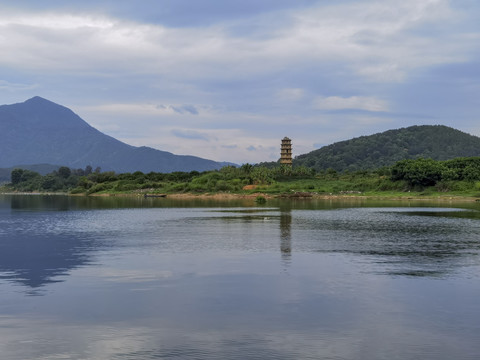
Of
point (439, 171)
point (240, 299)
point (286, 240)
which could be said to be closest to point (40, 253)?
point (286, 240)

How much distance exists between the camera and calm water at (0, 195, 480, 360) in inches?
773

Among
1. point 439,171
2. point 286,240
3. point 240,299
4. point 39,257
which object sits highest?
point 439,171

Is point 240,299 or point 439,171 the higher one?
point 439,171

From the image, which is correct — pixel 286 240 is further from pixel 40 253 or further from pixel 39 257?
pixel 39 257

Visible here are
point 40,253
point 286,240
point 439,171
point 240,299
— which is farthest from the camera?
point 439,171

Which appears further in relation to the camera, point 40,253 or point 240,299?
point 40,253

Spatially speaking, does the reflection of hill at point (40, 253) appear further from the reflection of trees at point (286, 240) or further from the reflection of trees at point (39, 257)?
the reflection of trees at point (286, 240)

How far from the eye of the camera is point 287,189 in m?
193

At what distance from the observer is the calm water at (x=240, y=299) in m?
19.6

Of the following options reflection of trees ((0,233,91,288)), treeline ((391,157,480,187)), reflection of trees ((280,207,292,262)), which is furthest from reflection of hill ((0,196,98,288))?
treeline ((391,157,480,187))

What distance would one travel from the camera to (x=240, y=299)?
2695cm

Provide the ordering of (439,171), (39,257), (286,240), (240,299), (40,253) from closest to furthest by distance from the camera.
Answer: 1. (240,299)
2. (39,257)
3. (40,253)
4. (286,240)
5. (439,171)

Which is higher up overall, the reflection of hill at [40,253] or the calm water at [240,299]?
→ the reflection of hill at [40,253]

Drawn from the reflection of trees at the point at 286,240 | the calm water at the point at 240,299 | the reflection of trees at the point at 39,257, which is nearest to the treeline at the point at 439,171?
the reflection of trees at the point at 286,240
